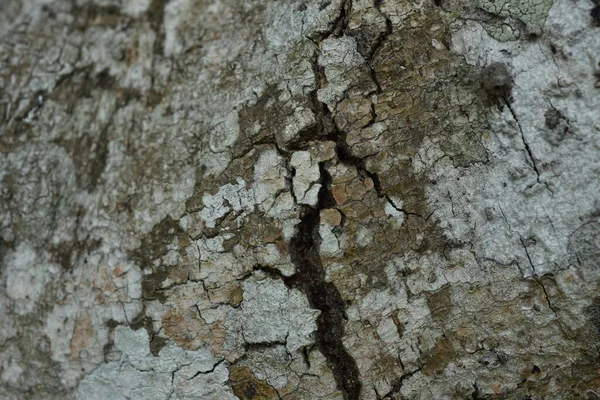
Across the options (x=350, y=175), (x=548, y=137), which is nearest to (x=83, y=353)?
(x=350, y=175)

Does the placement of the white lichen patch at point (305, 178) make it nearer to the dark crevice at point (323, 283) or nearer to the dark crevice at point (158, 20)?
the dark crevice at point (323, 283)

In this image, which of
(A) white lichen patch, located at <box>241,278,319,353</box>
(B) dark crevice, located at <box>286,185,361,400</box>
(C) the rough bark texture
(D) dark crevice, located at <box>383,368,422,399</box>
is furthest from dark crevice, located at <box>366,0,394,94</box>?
(D) dark crevice, located at <box>383,368,422,399</box>

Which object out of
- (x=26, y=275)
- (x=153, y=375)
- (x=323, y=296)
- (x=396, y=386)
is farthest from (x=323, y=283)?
(x=26, y=275)

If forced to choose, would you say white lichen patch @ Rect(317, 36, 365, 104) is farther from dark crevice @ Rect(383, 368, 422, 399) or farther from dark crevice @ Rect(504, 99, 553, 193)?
dark crevice @ Rect(383, 368, 422, 399)

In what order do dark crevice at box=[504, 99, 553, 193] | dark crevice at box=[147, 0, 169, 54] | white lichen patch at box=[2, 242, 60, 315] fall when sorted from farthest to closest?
dark crevice at box=[147, 0, 169, 54] → white lichen patch at box=[2, 242, 60, 315] → dark crevice at box=[504, 99, 553, 193]

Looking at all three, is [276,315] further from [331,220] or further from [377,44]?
[377,44]

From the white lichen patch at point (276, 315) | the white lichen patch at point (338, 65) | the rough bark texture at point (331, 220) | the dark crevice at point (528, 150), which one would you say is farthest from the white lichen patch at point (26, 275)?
the dark crevice at point (528, 150)

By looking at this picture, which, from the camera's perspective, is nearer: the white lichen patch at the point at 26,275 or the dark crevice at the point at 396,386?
the dark crevice at the point at 396,386
